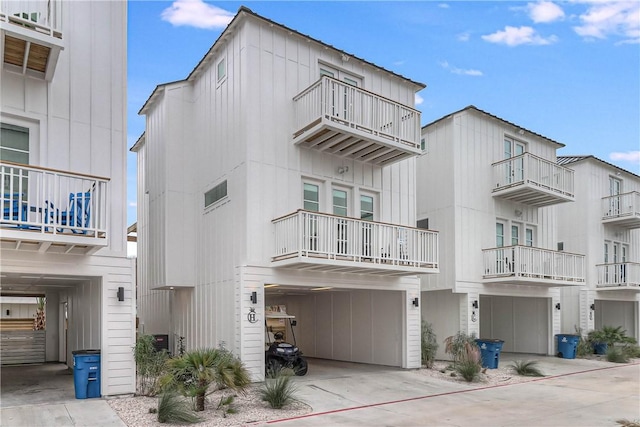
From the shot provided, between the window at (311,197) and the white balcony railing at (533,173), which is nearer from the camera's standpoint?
the window at (311,197)

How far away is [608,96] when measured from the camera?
16.1 m

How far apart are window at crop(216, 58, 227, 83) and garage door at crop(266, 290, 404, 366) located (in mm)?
7923

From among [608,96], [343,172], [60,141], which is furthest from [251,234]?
[608,96]

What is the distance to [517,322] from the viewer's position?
22.6 m

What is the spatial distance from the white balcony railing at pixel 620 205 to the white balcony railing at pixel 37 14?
22920mm

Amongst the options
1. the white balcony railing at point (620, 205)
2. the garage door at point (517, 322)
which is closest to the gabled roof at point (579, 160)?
the white balcony railing at point (620, 205)

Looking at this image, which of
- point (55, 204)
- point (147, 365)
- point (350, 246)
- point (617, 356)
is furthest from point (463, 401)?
point (617, 356)

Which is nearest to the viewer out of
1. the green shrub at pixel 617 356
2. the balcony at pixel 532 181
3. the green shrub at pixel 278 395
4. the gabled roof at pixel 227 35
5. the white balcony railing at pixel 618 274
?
the green shrub at pixel 278 395

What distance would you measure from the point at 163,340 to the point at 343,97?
9079 millimetres

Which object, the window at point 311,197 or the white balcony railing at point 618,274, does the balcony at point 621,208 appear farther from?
the window at point 311,197

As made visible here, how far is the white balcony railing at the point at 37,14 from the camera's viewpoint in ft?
31.2

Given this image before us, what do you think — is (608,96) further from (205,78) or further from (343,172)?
(205,78)

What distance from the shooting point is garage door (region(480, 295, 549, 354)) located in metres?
21.5

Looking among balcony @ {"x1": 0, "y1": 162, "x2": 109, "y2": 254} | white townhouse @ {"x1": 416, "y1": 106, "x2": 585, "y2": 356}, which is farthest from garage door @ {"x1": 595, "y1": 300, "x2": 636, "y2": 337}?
balcony @ {"x1": 0, "y1": 162, "x2": 109, "y2": 254}
